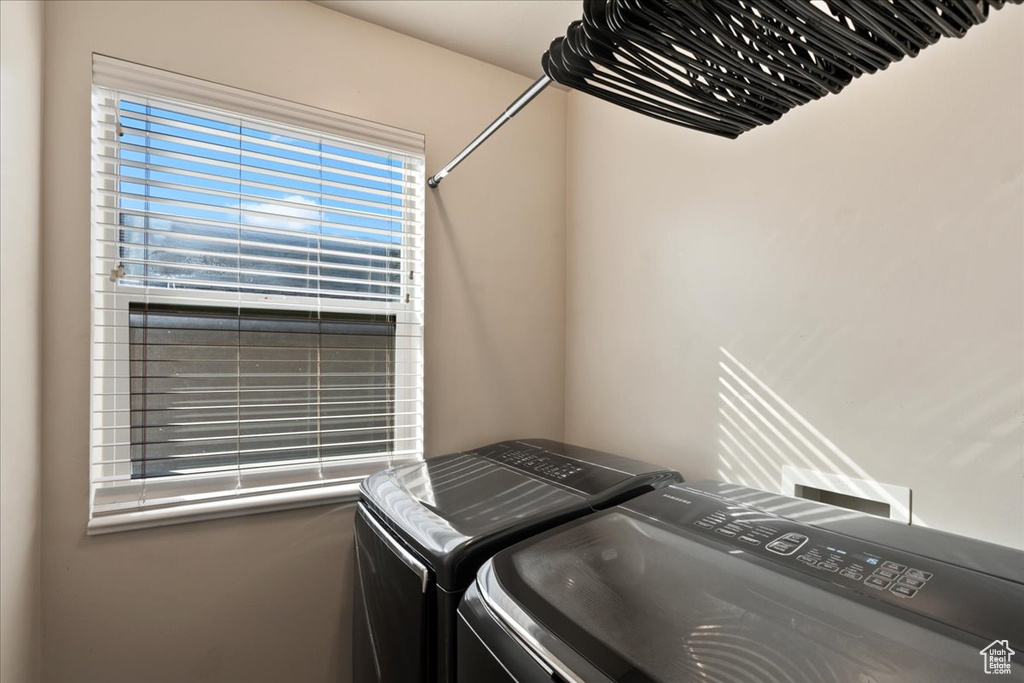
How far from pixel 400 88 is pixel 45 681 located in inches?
76.9

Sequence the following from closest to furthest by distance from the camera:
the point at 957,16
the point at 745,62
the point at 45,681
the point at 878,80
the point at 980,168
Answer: the point at 957,16, the point at 745,62, the point at 980,168, the point at 878,80, the point at 45,681

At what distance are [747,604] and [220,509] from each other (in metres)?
1.35

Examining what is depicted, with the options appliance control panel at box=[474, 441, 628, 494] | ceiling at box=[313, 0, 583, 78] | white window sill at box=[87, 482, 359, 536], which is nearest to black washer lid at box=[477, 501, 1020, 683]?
appliance control panel at box=[474, 441, 628, 494]

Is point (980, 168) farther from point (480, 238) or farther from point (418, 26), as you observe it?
point (418, 26)

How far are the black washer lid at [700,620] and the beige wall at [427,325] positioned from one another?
0.98 m

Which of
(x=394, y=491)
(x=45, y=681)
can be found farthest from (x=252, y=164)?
(x=45, y=681)

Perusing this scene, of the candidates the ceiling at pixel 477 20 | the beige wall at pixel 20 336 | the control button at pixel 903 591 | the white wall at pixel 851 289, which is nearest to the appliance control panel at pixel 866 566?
the control button at pixel 903 591

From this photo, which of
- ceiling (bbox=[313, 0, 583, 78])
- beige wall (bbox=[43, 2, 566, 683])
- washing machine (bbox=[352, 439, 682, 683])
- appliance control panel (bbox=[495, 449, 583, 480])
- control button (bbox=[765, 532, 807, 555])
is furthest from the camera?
ceiling (bbox=[313, 0, 583, 78])

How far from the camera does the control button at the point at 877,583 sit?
2.28ft

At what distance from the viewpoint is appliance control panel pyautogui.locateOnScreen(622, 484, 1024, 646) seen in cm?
63

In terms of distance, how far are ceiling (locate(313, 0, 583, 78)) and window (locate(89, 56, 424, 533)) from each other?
0.35 m

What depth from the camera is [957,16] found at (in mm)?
630

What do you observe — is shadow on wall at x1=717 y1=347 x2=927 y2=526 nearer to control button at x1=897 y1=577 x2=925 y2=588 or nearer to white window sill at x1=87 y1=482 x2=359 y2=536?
control button at x1=897 y1=577 x2=925 y2=588

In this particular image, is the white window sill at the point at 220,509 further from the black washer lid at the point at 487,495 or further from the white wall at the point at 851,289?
the white wall at the point at 851,289
